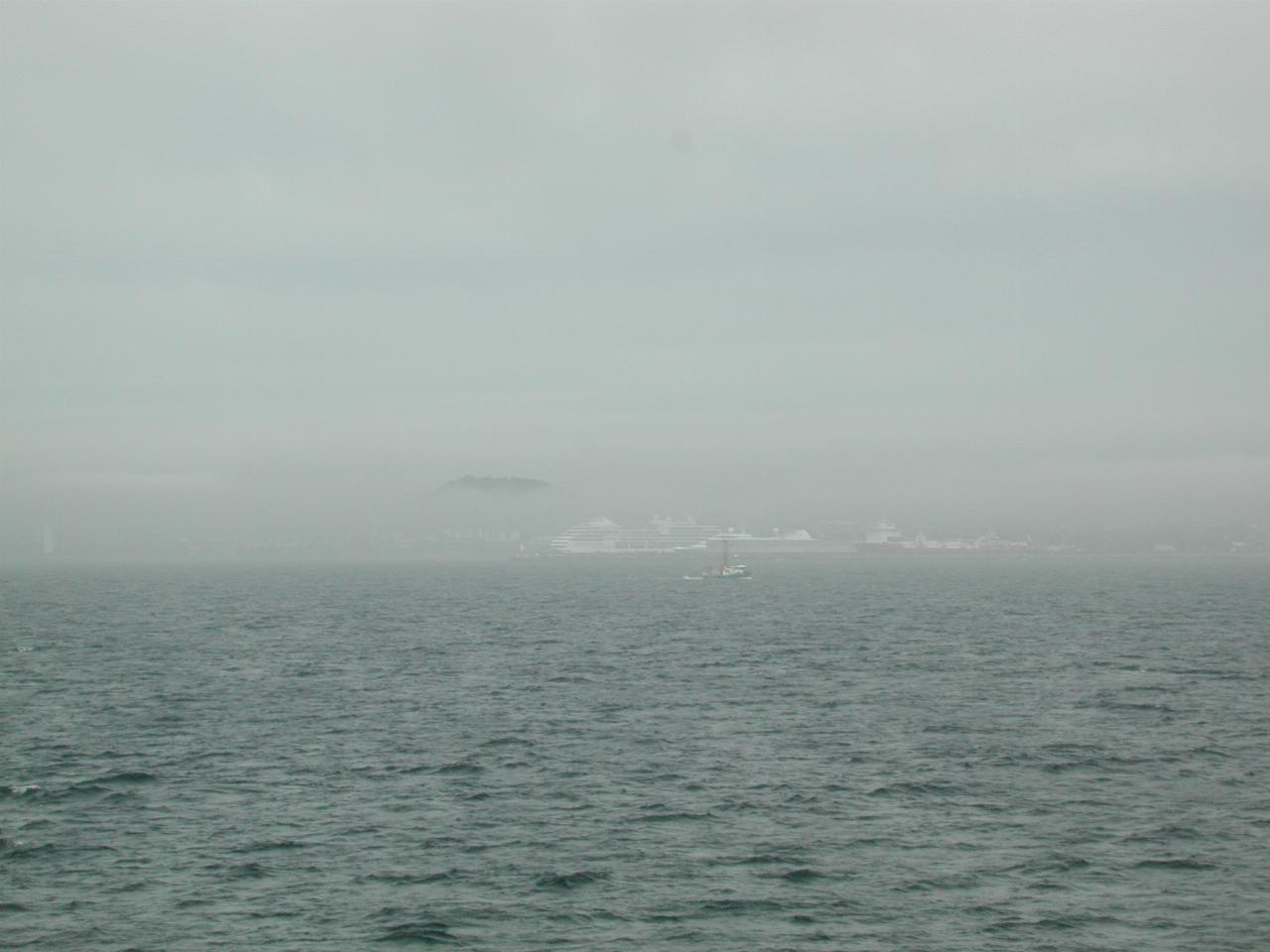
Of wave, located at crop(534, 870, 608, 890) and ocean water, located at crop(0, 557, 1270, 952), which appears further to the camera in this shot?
wave, located at crop(534, 870, 608, 890)

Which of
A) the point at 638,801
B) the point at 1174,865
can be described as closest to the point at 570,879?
the point at 638,801

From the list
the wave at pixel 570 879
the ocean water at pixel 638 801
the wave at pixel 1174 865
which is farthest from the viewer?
the wave at pixel 1174 865

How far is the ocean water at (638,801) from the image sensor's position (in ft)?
98.5

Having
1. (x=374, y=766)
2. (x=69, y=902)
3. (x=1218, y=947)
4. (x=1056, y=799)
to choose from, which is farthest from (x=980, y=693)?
(x=69, y=902)

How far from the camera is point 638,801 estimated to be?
4156 centimetres

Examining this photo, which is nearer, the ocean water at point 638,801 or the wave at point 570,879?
the ocean water at point 638,801

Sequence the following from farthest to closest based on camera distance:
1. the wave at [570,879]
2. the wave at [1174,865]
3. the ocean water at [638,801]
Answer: the wave at [1174,865], the wave at [570,879], the ocean water at [638,801]

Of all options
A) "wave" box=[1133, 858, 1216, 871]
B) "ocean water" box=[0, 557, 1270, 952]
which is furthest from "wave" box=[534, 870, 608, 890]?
"wave" box=[1133, 858, 1216, 871]

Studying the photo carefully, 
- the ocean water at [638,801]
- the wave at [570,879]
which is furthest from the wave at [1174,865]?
the wave at [570,879]

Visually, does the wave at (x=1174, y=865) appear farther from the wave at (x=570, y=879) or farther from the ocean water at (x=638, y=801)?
the wave at (x=570, y=879)

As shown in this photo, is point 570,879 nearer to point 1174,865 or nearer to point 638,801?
point 638,801

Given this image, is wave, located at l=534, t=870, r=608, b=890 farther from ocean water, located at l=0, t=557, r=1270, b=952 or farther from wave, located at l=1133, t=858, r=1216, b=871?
wave, located at l=1133, t=858, r=1216, b=871

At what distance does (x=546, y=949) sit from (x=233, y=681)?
5088 centimetres

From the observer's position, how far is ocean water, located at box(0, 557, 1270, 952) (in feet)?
98.5
